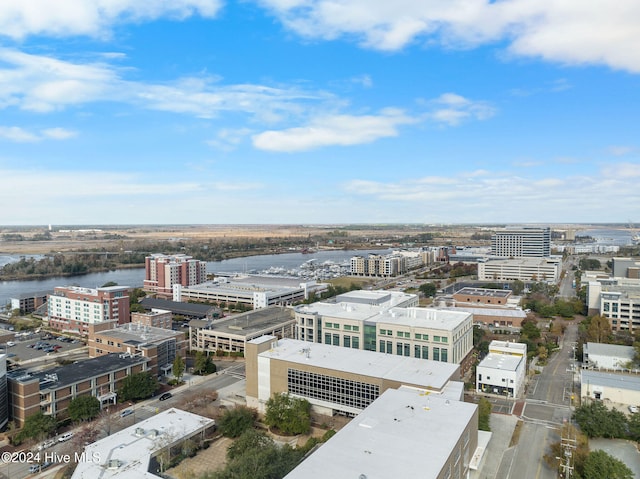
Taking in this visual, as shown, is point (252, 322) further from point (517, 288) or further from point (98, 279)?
point (98, 279)

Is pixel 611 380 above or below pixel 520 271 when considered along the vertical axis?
below

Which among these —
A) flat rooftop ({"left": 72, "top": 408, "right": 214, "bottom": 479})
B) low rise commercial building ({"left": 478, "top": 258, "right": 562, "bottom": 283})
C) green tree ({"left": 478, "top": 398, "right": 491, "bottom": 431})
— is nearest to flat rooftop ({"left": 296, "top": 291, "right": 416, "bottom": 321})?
green tree ({"left": 478, "top": 398, "right": 491, "bottom": 431})

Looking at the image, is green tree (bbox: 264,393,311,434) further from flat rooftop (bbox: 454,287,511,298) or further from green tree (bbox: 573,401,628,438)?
flat rooftop (bbox: 454,287,511,298)

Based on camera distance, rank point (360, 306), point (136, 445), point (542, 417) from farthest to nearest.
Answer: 1. point (360, 306)
2. point (542, 417)
3. point (136, 445)

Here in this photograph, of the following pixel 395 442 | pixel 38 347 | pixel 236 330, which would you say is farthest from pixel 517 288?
pixel 38 347

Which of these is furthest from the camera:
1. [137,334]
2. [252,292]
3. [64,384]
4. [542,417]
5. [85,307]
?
[252,292]

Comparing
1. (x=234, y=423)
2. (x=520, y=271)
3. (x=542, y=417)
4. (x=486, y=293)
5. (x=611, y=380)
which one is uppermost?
(x=520, y=271)
